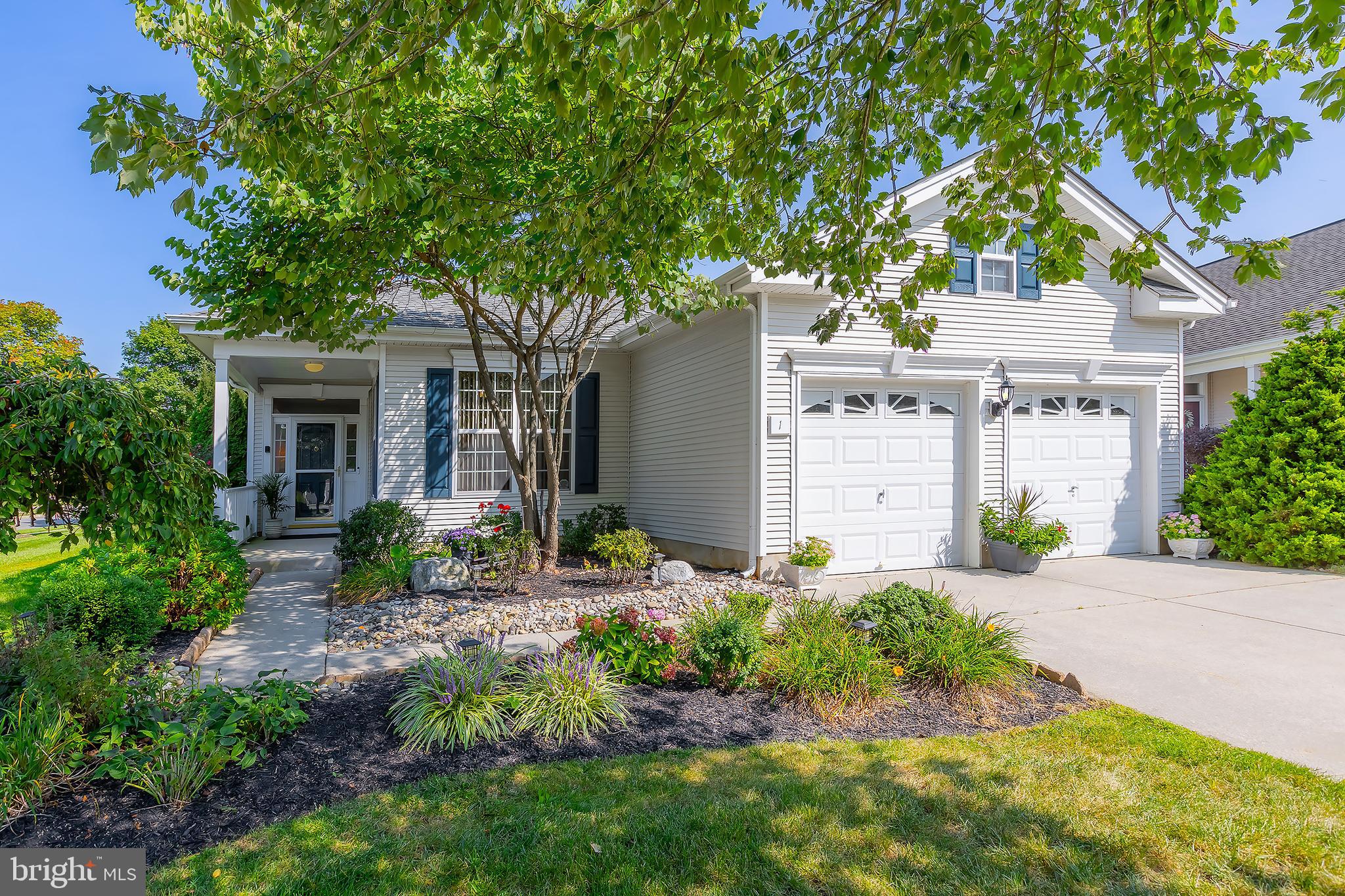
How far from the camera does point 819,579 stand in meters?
7.93

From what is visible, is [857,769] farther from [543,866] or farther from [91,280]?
[91,280]

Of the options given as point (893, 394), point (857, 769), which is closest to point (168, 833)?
point (857, 769)

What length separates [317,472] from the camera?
13.4 m

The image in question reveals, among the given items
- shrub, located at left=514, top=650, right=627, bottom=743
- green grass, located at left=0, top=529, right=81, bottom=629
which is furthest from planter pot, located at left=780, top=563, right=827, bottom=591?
green grass, located at left=0, top=529, right=81, bottom=629

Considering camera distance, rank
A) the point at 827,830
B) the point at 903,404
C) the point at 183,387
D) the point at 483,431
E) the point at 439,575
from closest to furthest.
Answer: the point at 827,830, the point at 439,575, the point at 903,404, the point at 483,431, the point at 183,387

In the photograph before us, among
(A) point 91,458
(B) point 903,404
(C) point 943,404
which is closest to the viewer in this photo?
(A) point 91,458

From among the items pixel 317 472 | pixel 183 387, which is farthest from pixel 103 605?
pixel 183 387

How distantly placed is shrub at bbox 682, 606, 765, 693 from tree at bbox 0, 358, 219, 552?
9.67ft

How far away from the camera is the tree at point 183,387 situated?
3.86 meters

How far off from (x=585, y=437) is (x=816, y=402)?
165 inches

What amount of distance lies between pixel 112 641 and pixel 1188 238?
698 centimetres

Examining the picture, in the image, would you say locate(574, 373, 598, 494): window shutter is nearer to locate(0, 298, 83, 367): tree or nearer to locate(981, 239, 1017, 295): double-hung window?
locate(981, 239, 1017, 295): double-hung window

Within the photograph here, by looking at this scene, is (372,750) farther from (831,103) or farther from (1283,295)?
(1283,295)

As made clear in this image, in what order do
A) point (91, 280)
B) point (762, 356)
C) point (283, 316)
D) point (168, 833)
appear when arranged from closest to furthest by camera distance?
point (168, 833)
point (283, 316)
point (762, 356)
point (91, 280)
